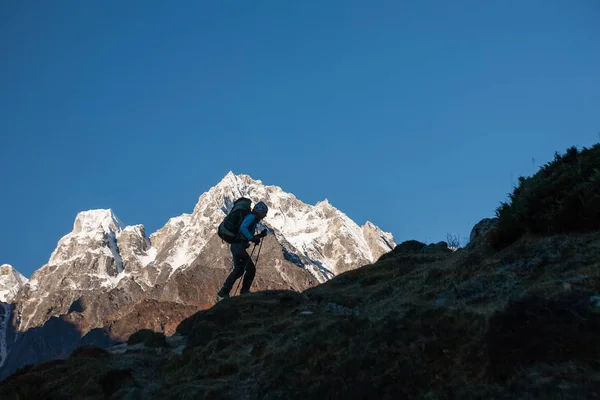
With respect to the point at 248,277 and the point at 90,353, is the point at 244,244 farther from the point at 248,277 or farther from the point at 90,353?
the point at 90,353

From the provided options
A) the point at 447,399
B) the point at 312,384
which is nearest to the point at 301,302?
the point at 312,384

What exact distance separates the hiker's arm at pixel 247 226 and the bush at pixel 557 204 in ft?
23.3

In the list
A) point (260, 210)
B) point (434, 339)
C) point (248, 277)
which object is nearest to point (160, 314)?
point (248, 277)

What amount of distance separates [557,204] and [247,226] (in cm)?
893

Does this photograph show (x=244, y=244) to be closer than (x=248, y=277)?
Yes

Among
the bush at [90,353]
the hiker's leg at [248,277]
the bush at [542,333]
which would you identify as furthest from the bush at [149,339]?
the bush at [542,333]

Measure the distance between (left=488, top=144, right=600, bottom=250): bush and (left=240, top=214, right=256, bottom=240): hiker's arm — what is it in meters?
7.10

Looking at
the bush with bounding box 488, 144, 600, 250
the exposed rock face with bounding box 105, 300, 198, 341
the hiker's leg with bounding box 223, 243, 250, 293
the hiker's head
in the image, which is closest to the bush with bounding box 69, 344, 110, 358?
the hiker's leg with bounding box 223, 243, 250, 293

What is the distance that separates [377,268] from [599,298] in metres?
12.6

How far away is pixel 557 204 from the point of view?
36.1ft

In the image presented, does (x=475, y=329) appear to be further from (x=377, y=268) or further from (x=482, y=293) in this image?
(x=377, y=268)

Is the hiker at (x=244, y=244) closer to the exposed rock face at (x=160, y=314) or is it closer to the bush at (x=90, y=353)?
the bush at (x=90, y=353)

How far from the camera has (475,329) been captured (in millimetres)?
6758

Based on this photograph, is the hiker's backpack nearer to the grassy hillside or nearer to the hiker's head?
the hiker's head
